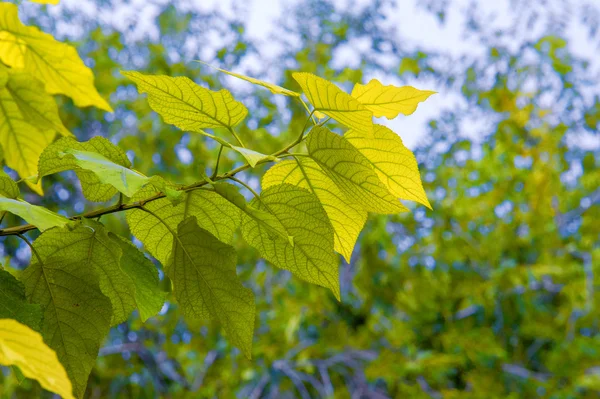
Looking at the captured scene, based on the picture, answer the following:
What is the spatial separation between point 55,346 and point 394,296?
277 cm

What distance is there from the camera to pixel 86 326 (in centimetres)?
40

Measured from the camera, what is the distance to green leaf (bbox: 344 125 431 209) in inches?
17.1

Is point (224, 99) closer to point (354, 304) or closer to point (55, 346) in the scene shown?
point (55, 346)

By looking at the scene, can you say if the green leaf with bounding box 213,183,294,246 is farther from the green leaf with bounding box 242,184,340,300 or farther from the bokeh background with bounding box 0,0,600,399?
the bokeh background with bounding box 0,0,600,399

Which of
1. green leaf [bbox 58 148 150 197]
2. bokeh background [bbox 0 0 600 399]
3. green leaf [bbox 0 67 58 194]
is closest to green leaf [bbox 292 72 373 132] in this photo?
green leaf [bbox 58 148 150 197]

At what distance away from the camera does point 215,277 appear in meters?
0.42

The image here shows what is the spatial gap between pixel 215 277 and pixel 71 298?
0.09 metres

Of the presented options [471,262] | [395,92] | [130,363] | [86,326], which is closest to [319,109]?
[395,92]

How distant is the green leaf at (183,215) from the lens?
0.45 m

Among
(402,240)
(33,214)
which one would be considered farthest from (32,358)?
(402,240)

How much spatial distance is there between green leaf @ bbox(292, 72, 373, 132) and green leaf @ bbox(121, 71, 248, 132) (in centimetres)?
6

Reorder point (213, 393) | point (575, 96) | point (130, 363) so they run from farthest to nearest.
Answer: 1. point (575, 96)
2. point (130, 363)
3. point (213, 393)

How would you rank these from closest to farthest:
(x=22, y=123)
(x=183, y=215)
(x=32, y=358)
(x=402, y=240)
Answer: (x=32, y=358) < (x=183, y=215) < (x=22, y=123) < (x=402, y=240)

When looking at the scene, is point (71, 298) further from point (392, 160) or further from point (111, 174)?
point (392, 160)
